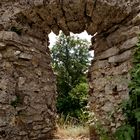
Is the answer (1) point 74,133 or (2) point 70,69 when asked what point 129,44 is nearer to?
(1) point 74,133

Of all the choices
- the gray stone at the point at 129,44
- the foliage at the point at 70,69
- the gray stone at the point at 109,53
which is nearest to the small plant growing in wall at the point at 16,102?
the gray stone at the point at 109,53

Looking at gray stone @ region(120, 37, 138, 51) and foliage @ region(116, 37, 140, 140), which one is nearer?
foliage @ region(116, 37, 140, 140)

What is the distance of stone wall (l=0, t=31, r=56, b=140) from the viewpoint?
3707mm

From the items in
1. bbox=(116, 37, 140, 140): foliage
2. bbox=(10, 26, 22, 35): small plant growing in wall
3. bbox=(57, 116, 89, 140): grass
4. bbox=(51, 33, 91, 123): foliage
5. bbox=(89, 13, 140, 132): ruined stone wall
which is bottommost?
bbox=(57, 116, 89, 140): grass

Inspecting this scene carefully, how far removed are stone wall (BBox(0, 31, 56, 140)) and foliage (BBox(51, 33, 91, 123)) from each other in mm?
8564

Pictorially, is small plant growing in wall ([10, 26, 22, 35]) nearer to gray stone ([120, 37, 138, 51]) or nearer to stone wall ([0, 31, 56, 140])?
stone wall ([0, 31, 56, 140])

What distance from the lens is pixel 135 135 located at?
10.1 feet

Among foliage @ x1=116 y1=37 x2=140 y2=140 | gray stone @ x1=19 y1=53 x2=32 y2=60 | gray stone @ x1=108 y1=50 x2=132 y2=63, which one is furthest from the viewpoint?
gray stone @ x1=19 y1=53 x2=32 y2=60

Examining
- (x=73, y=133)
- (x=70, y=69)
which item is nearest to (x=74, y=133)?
(x=73, y=133)

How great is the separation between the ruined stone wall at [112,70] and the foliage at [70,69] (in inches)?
330

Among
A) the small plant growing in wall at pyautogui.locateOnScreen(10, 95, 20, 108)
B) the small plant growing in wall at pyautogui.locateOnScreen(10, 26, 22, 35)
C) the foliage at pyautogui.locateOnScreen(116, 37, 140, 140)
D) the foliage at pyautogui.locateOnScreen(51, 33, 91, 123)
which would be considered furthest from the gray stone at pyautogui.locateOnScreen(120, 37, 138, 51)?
the foliage at pyautogui.locateOnScreen(51, 33, 91, 123)

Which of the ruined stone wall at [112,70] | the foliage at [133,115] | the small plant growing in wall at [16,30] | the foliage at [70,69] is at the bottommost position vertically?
the foliage at [133,115]

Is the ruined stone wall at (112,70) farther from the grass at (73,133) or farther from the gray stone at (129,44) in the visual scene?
the grass at (73,133)

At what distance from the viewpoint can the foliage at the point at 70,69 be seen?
513 inches
